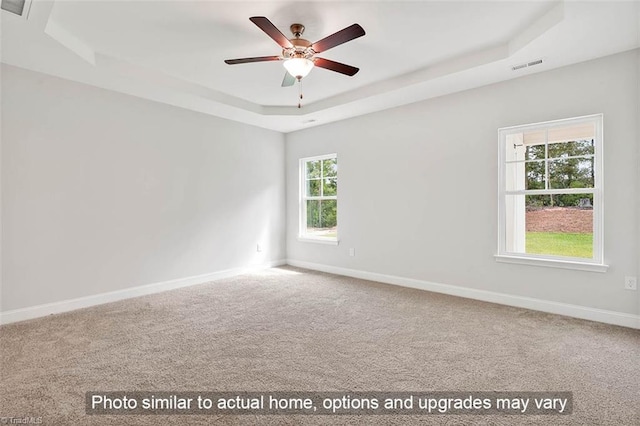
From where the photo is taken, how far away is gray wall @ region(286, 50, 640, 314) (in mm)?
3051

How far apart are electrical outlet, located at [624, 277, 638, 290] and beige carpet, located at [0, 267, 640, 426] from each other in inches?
16.6

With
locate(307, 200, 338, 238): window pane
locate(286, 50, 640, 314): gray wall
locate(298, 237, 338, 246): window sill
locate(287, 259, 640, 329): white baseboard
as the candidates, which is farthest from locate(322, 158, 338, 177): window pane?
locate(287, 259, 640, 329): white baseboard

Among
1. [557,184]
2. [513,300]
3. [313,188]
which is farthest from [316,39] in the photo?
[513,300]

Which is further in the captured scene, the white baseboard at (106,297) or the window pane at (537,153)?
the window pane at (537,153)

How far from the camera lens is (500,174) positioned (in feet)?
12.4

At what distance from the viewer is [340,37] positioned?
241cm

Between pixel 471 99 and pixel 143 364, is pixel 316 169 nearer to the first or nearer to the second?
pixel 471 99

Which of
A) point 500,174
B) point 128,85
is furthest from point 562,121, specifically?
point 128,85

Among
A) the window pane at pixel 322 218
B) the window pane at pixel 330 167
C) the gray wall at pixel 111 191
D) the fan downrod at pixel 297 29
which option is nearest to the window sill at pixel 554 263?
the window pane at pixel 322 218

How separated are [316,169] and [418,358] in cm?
409

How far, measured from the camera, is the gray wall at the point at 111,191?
3.30m

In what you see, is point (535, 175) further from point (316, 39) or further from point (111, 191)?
point (111, 191)

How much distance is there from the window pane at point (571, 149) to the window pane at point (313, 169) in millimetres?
3505

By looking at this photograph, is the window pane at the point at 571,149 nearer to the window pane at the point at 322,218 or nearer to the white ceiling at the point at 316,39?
the white ceiling at the point at 316,39
